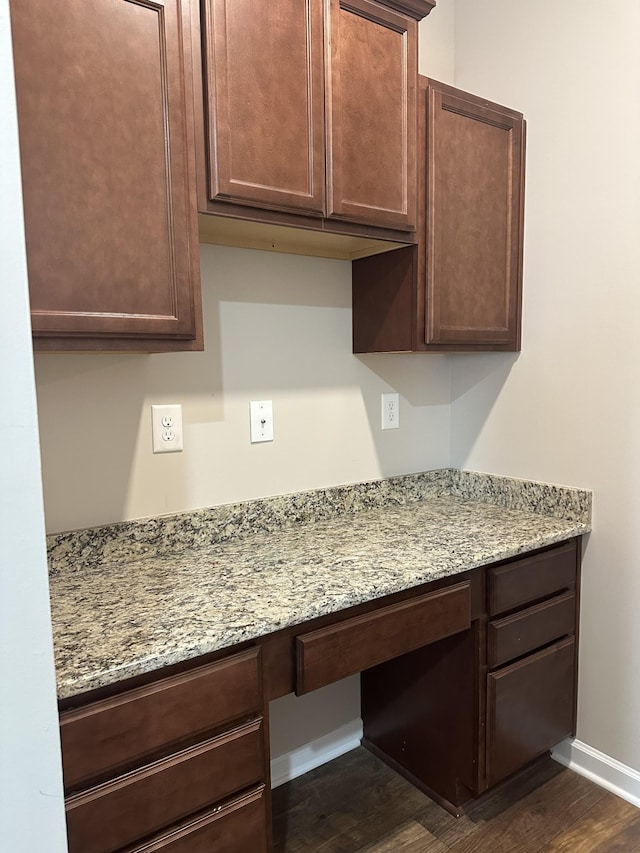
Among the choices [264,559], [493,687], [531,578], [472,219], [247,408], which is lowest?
[493,687]

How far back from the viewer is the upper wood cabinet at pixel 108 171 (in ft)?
3.49

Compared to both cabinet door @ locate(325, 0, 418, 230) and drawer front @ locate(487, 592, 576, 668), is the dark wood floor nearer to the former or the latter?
drawer front @ locate(487, 592, 576, 668)

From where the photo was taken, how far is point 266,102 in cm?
131

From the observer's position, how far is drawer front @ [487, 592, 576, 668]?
1639 millimetres

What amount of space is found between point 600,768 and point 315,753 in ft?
3.02

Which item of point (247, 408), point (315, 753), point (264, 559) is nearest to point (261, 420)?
point (247, 408)

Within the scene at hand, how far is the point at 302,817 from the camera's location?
5.73ft

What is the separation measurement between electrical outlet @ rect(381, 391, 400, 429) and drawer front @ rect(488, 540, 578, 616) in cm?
65

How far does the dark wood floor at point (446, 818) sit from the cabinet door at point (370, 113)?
68.2 inches

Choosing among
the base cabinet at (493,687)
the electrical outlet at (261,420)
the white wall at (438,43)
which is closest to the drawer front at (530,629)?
the base cabinet at (493,687)

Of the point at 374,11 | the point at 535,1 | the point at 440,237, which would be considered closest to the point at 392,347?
the point at 440,237

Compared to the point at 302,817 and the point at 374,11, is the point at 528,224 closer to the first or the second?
the point at 374,11

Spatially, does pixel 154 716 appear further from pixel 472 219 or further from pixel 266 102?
pixel 472 219

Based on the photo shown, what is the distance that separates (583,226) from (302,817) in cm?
199
